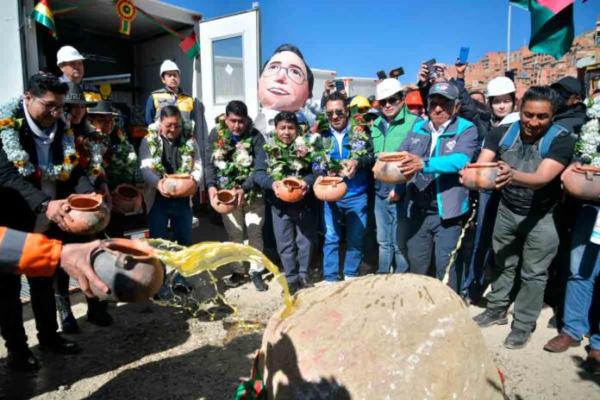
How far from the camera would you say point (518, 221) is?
3.54m

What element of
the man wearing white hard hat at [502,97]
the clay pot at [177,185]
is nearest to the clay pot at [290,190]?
the clay pot at [177,185]

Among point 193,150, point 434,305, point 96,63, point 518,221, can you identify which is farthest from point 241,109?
point 96,63

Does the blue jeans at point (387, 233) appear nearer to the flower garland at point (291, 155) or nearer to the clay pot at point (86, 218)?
the flower garland at point (291, 155)

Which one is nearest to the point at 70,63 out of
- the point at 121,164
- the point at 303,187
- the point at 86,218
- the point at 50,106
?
the point at 121,164

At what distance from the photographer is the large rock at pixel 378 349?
5.77 ft

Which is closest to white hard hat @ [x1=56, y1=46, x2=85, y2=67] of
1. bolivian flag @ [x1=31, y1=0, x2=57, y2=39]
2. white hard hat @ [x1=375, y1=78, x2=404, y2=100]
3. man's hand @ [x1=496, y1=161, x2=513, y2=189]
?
bolivian flag @ [x1=31, y1=0, x2=57, y2=39]

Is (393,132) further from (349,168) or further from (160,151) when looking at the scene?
(160,151)

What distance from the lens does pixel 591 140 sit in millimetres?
3195

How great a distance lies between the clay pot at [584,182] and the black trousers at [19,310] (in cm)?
405

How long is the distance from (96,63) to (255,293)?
5.02m

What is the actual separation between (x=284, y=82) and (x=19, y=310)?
13.0 ft

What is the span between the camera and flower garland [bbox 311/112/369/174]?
448cm

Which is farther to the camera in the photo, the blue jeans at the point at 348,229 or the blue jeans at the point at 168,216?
the blue jeans at the point at 348,229

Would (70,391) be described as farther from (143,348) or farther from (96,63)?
(96,63)
